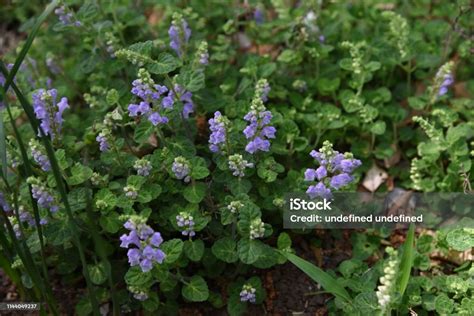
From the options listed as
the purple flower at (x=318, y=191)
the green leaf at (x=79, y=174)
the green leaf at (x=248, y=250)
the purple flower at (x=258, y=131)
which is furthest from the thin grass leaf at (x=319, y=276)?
the green leaf at (x=79, y=174)

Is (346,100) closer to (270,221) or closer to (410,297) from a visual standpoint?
(270,221)

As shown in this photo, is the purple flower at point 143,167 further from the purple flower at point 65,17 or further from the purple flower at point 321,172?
the purple flower at point 65,17

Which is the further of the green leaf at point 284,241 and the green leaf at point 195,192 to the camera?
the green leaf at point 284,241

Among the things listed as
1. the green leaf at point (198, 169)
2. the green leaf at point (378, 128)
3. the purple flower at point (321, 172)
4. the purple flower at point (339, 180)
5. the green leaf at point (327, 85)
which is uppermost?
the green leaf at point (198, 169)

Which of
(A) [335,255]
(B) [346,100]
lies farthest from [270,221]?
(B) [346,100]

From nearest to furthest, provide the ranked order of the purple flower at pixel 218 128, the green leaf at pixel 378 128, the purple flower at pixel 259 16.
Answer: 1. the purple flower at pixel 218 128
2. the green leaf at pixel 378 128
3. the purple flower at pixel 259 16

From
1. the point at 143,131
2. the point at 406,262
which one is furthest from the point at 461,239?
the point at 143,131

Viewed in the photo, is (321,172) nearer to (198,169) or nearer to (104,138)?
(198,169)
